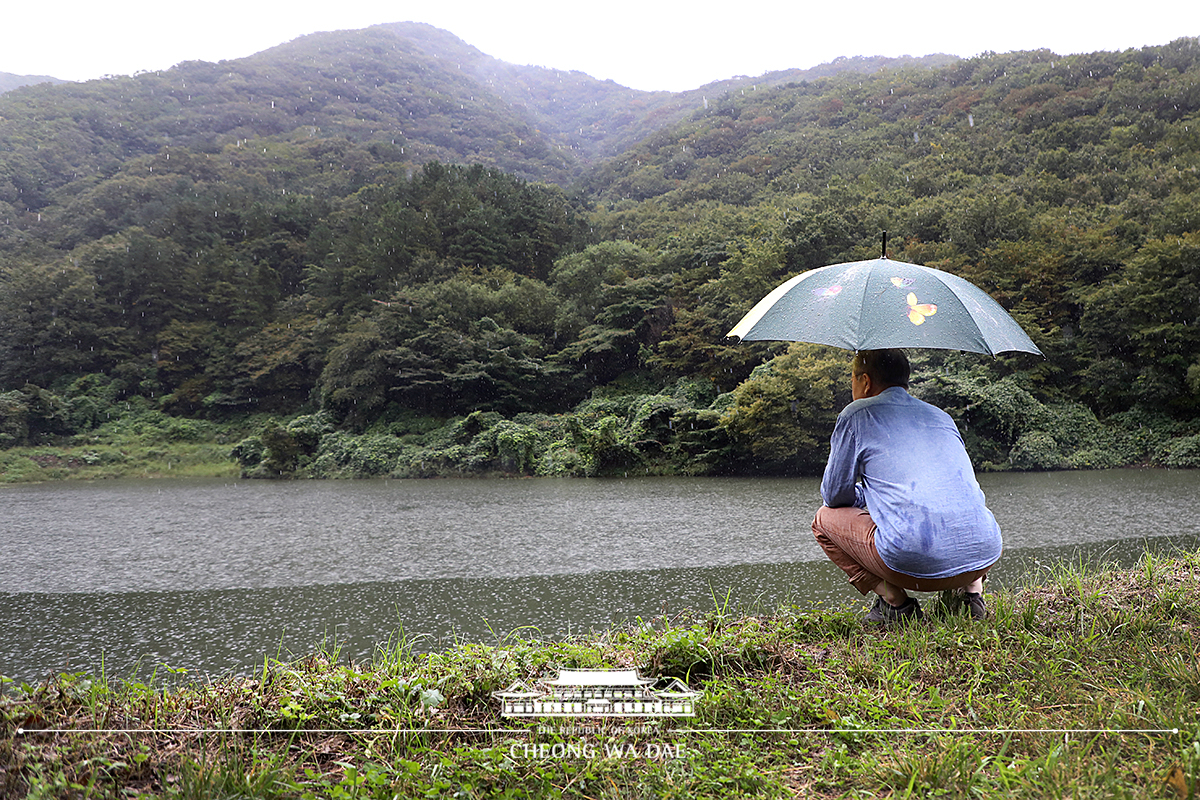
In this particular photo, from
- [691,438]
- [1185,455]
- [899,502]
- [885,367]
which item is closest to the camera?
[899,502]

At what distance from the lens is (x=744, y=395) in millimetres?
9305

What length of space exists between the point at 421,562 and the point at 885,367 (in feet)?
9.97

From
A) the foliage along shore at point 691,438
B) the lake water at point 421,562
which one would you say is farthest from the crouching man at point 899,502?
the foliage along shore at point 691,438

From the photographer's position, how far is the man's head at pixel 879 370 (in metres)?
2.01

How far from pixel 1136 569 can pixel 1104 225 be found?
12.0m

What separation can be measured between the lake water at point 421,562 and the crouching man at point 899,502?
0.92 metres

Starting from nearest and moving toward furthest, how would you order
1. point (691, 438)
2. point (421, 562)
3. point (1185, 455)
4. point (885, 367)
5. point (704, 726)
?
point (704, 726)
point (885, 367)
point (421, 562)
point (1185, 455)
point (691, 438)

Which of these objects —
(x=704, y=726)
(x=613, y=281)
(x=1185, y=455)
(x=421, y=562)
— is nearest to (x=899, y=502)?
(x=704, y=726)

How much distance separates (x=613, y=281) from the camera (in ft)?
48.2

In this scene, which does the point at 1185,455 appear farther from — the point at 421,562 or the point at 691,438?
the point at 421,562

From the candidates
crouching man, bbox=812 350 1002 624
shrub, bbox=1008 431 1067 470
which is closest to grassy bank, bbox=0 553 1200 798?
crouching man, bbox=812 350 1002 624

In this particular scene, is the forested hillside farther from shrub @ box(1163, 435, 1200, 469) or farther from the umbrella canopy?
the umbrella canopy

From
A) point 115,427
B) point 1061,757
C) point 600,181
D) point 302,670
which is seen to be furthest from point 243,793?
point 600,181

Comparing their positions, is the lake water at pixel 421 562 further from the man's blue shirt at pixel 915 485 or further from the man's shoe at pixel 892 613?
the man's blue shirt at pixel 915 485
